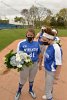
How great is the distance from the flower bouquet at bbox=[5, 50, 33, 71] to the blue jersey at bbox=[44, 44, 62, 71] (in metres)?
0.50

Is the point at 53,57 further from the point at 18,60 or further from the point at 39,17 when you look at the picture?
the point at 39,17

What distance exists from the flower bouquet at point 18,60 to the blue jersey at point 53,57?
501 millimetres

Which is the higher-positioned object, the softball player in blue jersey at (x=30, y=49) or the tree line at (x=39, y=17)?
the softball player in blue jersey at (x=30, y=49)

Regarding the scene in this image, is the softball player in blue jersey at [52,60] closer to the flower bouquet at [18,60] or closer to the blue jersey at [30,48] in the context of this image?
the flower bouquet at [18,60]

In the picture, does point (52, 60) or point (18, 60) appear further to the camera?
point (18, 60)

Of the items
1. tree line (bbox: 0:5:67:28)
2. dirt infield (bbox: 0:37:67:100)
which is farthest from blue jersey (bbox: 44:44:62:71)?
tree line (bbox: 0:5:67:28)

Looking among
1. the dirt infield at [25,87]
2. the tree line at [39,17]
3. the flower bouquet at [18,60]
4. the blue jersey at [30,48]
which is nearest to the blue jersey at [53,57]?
the flower bouquet at [18,60]

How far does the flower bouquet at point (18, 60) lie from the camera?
6.40 m

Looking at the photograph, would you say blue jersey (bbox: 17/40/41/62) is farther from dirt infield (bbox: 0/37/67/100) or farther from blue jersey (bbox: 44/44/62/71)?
dirt infield (bbox: 0/37/67/100)

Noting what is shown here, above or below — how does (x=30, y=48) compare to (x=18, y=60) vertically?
above

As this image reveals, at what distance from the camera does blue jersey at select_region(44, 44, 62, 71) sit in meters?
5.98

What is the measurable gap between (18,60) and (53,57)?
83 cm

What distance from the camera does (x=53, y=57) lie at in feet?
19.9

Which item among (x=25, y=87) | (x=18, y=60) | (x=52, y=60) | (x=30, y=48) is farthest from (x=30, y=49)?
(x=25, y=87)
